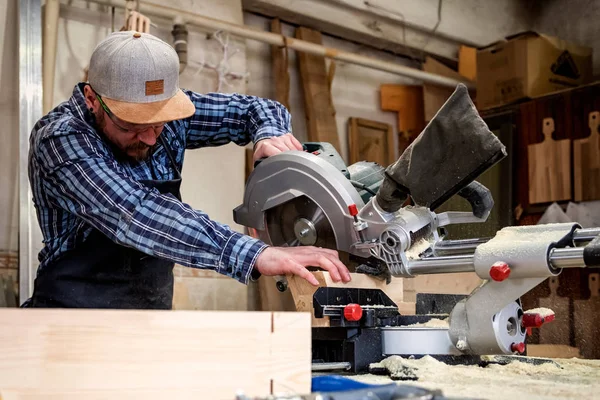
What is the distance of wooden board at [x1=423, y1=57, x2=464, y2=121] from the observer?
5.18 m

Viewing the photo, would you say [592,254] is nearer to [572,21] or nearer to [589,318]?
[589,318]

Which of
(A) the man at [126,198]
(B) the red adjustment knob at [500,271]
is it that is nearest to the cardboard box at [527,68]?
(A) the man at [126,198]

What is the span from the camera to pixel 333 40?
16.8 ft

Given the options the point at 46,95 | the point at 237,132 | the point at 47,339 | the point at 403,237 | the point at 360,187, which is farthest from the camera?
the point at 46,95

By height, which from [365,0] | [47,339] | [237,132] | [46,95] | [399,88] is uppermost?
[365,0]

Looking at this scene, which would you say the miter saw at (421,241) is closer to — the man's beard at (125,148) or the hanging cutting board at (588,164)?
the man's beard at (125,148)

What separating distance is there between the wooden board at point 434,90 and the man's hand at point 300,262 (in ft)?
11.4

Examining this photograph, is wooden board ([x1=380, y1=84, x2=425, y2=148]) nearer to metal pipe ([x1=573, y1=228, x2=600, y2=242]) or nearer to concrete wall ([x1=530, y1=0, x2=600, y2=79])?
concrete wall ([x1=530, y1=0, x2=600, y2=79])

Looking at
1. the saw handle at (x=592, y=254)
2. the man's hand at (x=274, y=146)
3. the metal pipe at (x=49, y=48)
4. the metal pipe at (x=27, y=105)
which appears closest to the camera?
the saw handle at (x=592, y=254)

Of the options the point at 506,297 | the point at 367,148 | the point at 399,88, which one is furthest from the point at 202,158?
the point at 506,297

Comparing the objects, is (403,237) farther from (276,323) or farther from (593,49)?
(593,49)

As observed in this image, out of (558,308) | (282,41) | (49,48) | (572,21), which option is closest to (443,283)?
(558,308)

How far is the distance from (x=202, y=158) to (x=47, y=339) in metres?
2.87

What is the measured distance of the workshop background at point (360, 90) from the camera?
348 centimetres
